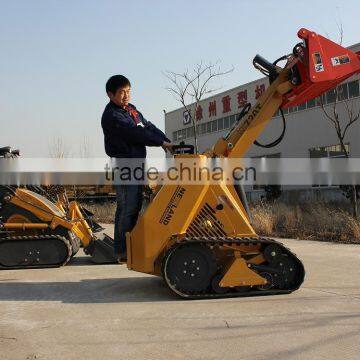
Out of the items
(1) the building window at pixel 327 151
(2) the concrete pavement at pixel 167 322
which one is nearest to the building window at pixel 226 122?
(1) the building window at pixel 327 151

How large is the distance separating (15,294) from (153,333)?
7.70 feet

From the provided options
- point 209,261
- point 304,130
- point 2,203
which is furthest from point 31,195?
point 304,130

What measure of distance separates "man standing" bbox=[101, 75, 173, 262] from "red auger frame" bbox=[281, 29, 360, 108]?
1.57 meters

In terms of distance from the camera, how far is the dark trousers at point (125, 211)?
17.9 feet

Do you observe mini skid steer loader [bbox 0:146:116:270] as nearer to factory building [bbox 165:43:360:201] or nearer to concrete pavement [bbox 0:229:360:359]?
concrete pavement [bbox 0:229:360:359]

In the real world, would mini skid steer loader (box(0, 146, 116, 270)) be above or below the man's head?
below

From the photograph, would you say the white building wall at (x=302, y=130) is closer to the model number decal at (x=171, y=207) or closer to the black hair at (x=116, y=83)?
the black hair at (x=116, y=83)

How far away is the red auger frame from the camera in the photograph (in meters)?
5.19

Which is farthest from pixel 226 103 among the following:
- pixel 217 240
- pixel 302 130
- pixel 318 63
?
pixel 217 240

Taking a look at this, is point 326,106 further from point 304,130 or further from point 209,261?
point 209,261

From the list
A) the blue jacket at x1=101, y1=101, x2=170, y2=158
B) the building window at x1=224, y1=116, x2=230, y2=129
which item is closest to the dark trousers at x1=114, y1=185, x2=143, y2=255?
the blue jacket at x1=101, y1=101, x2=170, y2=158

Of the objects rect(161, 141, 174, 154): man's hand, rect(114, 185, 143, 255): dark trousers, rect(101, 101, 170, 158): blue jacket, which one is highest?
rect(101, 101, 170, 158): blue jacket

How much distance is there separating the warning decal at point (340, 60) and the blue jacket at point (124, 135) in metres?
1.99

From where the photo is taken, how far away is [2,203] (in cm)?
801
